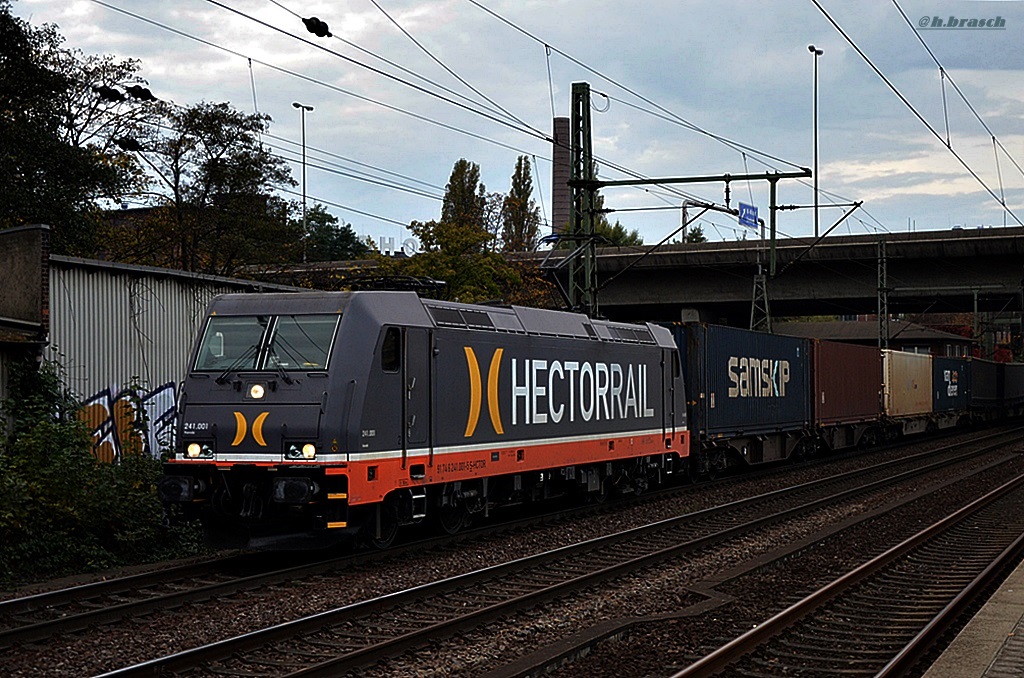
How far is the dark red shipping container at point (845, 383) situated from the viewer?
3325 centimetres

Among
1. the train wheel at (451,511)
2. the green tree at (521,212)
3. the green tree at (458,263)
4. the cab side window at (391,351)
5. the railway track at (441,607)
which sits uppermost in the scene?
the green tree at (521,212)

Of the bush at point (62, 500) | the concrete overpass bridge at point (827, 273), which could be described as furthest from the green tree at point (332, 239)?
the bush at point (62, 500)

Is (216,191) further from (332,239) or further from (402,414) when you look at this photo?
(332,239)

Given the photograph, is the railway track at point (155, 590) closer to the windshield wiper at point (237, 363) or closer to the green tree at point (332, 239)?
the windshield wiper at point (237, 363)

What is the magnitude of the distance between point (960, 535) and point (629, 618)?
845cm

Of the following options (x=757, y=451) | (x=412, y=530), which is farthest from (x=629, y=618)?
(x=757, y=451)

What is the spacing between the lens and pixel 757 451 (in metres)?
29.1

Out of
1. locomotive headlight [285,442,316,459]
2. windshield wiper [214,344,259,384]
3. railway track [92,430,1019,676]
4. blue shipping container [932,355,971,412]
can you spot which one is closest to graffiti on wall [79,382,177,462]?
windshield wiper [214,344,259,384]

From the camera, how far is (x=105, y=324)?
18250mm

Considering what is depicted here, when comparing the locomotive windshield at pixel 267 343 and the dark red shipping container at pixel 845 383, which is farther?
the dark red shipping container at pixel 845 383

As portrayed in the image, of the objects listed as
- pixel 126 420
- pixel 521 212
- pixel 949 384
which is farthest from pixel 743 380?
pixel 521 212

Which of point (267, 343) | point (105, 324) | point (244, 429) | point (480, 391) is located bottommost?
point (244, 429)

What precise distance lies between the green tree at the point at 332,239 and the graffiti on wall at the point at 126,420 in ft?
167

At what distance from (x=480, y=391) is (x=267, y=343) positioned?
11.0 ft
